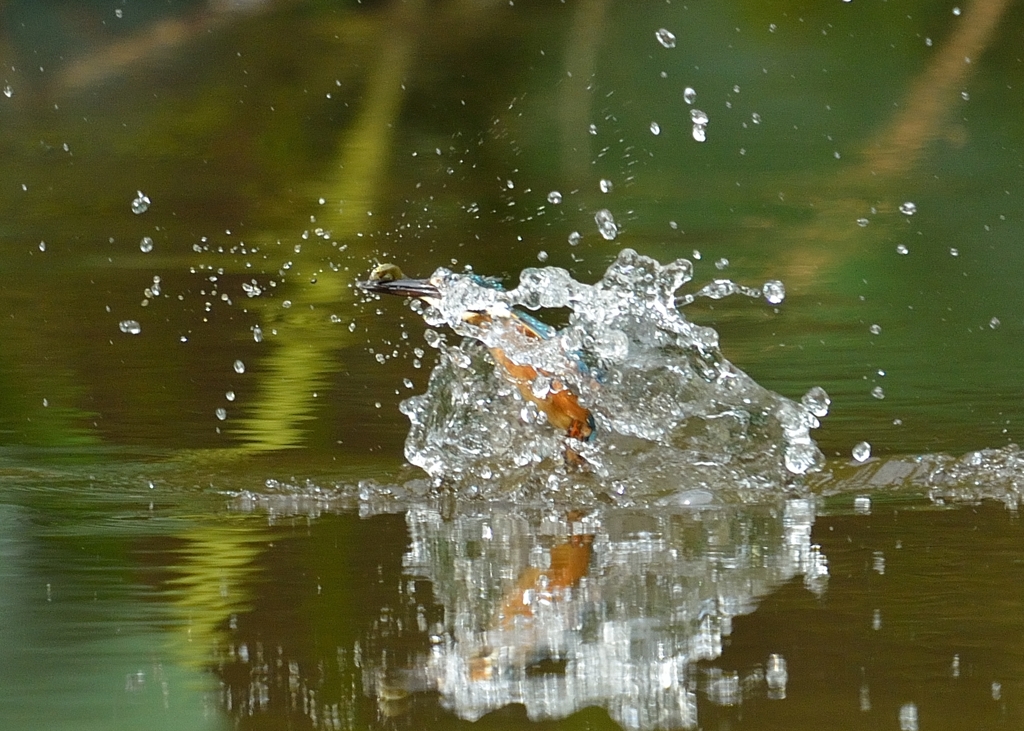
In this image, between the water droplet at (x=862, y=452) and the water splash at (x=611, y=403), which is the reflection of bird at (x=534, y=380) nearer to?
the water splash at (x=611, y=403)

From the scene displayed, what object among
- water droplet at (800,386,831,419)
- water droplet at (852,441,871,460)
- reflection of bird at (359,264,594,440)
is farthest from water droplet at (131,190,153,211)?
water droplet at (852,441,871,460)

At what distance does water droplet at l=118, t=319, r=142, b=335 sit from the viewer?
5645 mm

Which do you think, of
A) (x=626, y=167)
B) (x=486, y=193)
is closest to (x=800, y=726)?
(x=486, y=193)

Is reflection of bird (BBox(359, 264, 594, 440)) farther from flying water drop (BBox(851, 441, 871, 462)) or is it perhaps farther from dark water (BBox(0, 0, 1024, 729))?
flying water drop (BBox(851, 441, 871, 462))

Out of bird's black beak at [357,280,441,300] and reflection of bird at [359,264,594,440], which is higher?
bird's black beak at [357,280,441,300]

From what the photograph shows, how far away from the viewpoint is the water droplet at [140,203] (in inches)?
316

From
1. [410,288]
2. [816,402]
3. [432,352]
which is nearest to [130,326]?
[432,352]

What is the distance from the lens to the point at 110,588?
301 centimetres

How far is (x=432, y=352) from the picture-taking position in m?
5.33

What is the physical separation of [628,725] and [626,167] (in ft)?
22.4

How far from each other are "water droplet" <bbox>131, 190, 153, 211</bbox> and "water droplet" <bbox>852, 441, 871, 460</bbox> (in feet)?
14.6

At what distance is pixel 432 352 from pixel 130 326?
94 centimetres

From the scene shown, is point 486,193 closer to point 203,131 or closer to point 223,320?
point 203,131

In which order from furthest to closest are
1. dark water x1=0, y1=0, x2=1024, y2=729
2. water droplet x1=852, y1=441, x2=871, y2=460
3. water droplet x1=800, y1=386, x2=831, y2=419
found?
1. water droplet x1=800, y1=386, x2=831, y2=419
2. water droplet x1=852, y1=441, x2=871, y2=460
3. dark water x1=0, y1=0, x2=1024, y2=729
